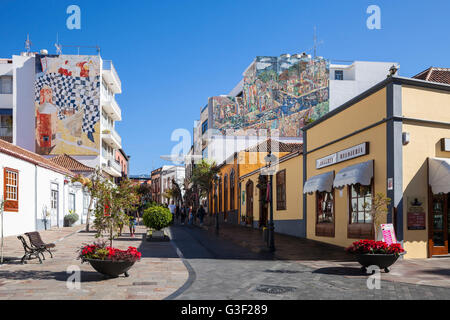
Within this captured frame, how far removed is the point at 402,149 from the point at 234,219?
74.7 feet

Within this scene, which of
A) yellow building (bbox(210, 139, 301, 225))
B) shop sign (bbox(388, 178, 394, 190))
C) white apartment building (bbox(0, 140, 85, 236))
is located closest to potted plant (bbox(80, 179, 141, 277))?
shop sign (bbox(388, 178, 394, 190))

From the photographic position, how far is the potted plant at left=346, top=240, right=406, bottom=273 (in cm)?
984

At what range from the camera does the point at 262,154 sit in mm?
30609

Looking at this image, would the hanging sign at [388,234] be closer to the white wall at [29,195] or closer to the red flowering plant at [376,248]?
the red flowering plant at [376,248]

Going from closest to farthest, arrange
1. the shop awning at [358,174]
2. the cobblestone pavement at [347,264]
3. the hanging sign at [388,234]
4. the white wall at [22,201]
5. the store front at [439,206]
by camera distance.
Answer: the cobblestone pavement at [347,264] < the hanging sign at [388,234] < the store front at [439,206] < the shop awning at [358,174] < the white wall at [22,201]

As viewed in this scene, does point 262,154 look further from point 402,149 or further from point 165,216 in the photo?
point 402,149

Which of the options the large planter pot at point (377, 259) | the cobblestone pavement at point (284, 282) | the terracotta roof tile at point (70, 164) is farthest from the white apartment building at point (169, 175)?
the large planter pot at point (377, 259)

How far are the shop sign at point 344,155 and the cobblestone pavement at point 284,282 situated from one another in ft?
11.2

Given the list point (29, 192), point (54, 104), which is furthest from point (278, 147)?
point (54, 104)

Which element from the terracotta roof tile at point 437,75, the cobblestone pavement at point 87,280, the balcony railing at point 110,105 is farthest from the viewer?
the balcony railing at point 110,105

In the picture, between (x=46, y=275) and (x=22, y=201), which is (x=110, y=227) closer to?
(x=46, y=275)

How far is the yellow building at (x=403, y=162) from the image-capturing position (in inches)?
496

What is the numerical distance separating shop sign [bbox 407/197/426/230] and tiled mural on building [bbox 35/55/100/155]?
1325 inches
